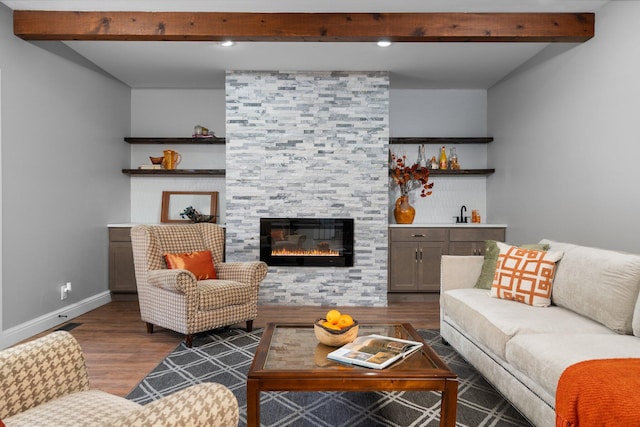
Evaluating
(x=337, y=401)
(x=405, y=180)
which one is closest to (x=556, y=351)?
(x=337, y=401)

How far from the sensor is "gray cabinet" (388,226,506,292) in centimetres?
526

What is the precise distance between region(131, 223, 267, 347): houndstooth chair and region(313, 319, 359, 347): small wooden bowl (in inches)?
60.3

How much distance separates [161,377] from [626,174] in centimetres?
343

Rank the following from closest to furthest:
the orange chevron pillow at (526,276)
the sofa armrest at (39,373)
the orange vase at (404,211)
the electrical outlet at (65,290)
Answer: the sofa armrest at (39,373) < the orange chevron pillow at (526,276) < the electrical outlet at (65,290) < the orange vase at (404,211)

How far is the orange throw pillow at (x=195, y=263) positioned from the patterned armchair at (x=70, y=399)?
222 cm

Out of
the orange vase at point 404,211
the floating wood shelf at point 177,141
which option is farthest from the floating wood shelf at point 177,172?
the orange vase at point 404,211

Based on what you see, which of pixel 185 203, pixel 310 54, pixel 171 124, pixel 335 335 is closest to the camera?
pixel 335 335

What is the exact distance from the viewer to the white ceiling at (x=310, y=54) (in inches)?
135

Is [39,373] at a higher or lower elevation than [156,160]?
lower

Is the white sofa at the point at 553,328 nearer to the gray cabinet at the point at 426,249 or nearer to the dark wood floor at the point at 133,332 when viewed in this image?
the dark wood floor at the point at 133,332

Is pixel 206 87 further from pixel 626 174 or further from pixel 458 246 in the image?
pixel 626 174

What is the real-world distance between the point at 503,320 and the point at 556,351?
53 centimetres

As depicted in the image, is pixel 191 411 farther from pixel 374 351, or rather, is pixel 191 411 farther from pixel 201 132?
pixel 201 132

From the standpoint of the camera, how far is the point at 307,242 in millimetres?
5145
